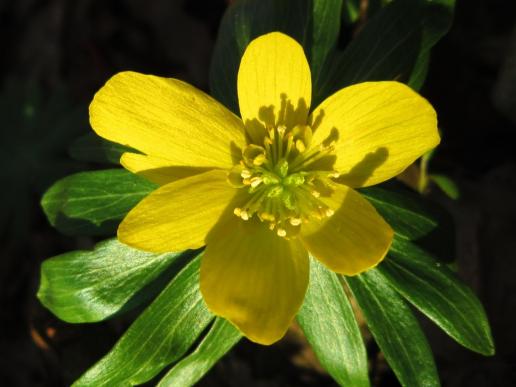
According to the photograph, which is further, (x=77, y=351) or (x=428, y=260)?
(x=77, y=351)

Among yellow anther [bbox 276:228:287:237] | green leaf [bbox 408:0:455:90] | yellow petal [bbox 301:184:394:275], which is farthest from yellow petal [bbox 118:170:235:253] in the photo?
green leaf [bbox 408:0:455:90]

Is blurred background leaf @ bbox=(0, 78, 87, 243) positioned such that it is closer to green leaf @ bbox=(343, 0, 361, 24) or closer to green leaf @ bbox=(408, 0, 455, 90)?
green leaf @ bbox=(343, 0, 361, 24)

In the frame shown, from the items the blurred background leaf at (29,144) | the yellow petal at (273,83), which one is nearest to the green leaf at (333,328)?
the yellow petal at (273,83)

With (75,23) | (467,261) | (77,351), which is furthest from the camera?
(75,23)

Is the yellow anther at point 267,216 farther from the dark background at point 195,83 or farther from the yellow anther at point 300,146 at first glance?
the dark background at point 195,83

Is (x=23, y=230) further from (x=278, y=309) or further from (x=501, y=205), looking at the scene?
(x=501, y=205)

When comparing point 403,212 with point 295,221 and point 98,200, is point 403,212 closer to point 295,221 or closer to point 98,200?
point 295,221

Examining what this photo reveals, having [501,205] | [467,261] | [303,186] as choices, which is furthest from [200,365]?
[501,205]
